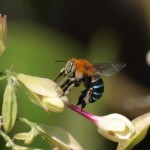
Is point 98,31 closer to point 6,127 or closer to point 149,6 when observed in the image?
point 149,6

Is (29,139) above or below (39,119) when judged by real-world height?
above

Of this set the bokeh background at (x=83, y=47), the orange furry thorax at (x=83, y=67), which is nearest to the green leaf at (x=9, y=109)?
the orange furry thorax at (x=83, y=67)

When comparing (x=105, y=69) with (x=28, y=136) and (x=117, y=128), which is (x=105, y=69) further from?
(x=28, y=136)

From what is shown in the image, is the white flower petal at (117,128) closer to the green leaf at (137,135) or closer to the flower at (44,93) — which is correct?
the green leaf at (137,135)

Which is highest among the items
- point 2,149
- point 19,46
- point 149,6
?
point 149,6

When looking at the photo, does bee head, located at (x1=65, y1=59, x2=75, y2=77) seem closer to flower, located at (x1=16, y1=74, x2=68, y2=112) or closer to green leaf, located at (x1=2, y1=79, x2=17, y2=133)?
flower, located at (x1=16, y1=74, x2=68, y2=112)

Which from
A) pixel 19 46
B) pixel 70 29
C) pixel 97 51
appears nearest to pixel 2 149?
pixel 19 46

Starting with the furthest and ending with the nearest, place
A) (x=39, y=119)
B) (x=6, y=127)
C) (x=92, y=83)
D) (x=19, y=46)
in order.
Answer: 1. (x=19, y=46)
2. (x=39, y=119)
3. (x=92, y=83)
4. (x=6, y=127)
